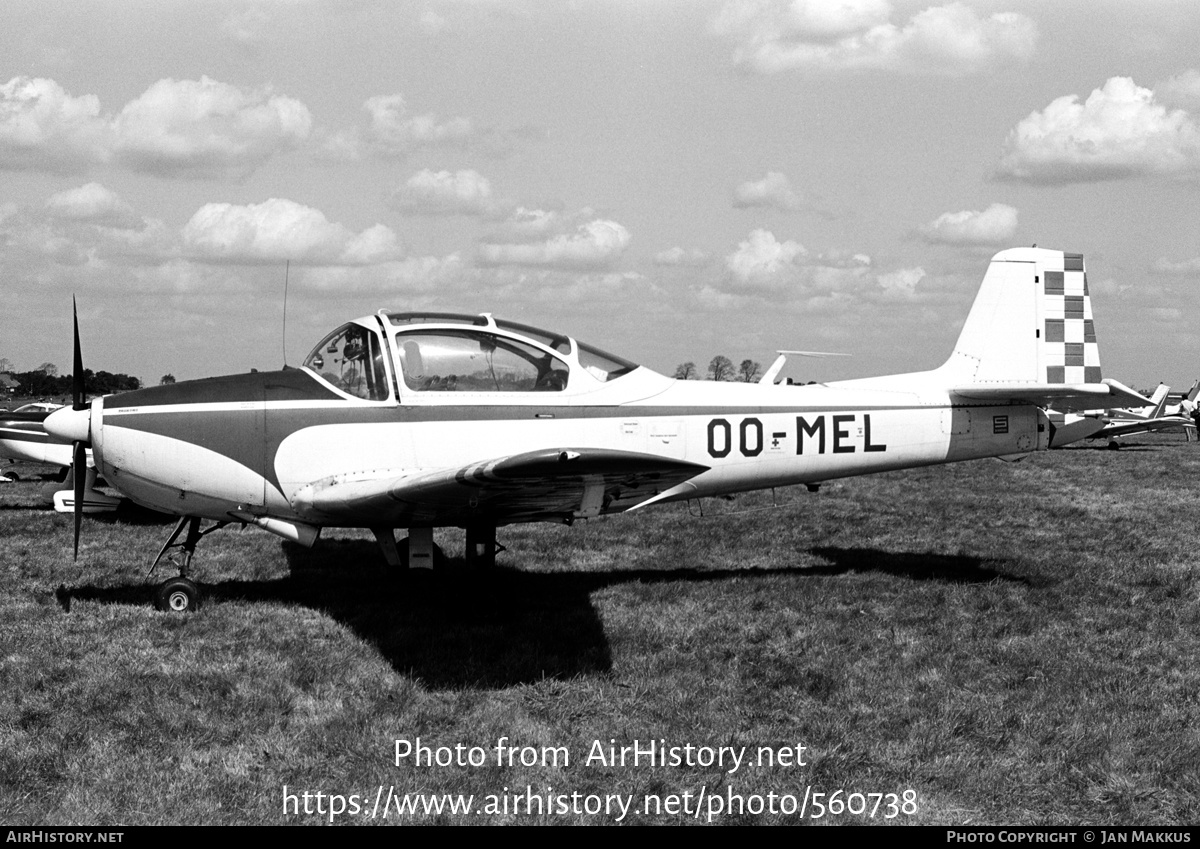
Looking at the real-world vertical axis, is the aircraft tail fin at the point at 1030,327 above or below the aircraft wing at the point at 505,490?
above

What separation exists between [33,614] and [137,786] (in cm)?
366

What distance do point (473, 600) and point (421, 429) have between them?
4.33 ft

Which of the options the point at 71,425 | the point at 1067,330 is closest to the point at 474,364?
the point at 71,425

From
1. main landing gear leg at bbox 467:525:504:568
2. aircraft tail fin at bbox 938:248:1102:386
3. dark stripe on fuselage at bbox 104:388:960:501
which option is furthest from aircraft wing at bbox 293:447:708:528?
aircraft tail fin at bbox 938:248:1102:386

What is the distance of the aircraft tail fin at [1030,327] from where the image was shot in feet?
30.7

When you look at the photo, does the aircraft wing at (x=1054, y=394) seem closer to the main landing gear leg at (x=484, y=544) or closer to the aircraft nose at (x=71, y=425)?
the main landing gear leg at (x=484, y=544)

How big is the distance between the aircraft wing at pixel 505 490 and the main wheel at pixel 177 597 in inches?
44.3

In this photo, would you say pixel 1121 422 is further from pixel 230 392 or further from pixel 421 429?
pixel 230 392

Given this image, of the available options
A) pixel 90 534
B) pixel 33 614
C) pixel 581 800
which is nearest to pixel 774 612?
pixel 581 800

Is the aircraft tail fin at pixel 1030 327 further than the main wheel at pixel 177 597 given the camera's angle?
Yes

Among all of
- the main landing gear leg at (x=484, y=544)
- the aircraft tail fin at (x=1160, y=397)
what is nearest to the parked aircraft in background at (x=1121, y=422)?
the aircraft tail fin at (x=1160, y=397)

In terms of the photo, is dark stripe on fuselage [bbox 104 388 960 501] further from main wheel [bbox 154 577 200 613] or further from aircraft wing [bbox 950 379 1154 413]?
aircraft wing [bbox 950 379 1154 413]

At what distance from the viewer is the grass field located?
4.67 meters

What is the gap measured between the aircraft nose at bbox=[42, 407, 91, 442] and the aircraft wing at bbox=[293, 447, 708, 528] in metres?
1.59
